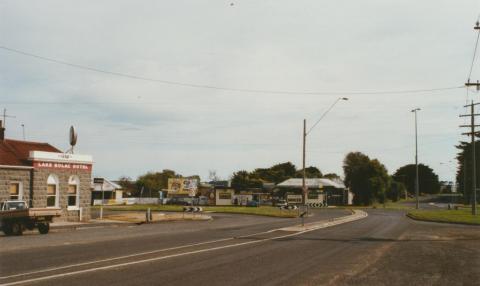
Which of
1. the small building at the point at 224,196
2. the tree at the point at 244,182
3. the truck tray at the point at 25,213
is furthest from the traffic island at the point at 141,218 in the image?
the tree at the point at 244,182

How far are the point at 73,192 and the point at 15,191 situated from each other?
4.81m

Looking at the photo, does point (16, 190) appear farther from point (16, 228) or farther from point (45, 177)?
point (16, 228)

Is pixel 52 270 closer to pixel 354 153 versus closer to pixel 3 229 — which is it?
pixel 3 229

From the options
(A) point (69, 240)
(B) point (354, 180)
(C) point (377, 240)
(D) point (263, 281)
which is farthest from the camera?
(B) point (354, 180)

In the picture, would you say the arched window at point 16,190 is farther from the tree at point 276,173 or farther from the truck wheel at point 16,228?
the tree at point 276,173

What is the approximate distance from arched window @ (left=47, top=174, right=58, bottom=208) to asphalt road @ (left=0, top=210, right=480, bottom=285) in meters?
11.1

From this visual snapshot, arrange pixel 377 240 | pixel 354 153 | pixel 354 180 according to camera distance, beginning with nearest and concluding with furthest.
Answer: pixel 377 240 < pixel 354 180 < pixel 354 153

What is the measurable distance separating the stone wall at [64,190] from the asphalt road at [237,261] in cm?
1040

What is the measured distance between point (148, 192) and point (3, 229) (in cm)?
10182

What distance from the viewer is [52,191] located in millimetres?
34594

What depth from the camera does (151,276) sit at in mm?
12773

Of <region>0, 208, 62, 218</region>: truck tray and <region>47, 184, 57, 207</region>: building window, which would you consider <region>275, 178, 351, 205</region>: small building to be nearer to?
<region>47, 184, 57, 207</region>: building window

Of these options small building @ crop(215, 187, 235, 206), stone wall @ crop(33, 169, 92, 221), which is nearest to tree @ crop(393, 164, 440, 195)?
small building @ crop(215, 187, 235, 206)

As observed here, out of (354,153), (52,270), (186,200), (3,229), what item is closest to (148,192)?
(186,200)
